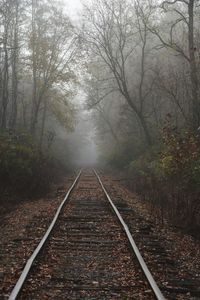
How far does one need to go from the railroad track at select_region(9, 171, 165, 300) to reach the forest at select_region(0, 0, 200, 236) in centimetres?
400

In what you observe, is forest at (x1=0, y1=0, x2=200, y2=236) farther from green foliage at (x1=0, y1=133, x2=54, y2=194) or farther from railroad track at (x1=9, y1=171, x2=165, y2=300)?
railroad track at (x1=9, y1=171, x2=165, y2=300)

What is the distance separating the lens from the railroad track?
6129 millimetres

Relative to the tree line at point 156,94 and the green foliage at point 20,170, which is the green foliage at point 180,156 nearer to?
the tree line at point 156,94

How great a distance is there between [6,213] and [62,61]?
75.5 ft

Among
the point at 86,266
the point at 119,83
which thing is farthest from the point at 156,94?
the point at 86,266

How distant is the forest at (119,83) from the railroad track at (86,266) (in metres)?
4.00

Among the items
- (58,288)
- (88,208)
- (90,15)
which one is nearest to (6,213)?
(88,208)

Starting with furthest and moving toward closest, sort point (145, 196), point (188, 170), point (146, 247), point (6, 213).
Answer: point (145, 196) → point (188, 170) → point (6, 213) → point (146, 247)

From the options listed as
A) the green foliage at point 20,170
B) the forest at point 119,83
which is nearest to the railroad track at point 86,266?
the forest at point 119,83

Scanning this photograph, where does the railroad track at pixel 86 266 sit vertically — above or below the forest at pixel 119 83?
below

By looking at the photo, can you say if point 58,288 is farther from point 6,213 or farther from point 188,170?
point 188,170

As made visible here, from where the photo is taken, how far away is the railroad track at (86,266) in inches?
241

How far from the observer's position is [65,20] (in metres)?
34.0

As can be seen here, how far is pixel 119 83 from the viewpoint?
29750mm
